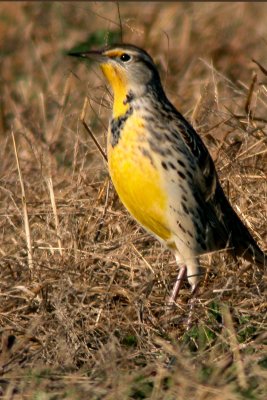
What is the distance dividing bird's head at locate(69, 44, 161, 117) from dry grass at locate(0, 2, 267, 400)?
1.20 feet

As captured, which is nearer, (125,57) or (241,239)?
(241,239)

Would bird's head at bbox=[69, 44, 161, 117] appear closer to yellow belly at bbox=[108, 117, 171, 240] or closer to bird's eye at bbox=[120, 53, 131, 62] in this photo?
bird's eye at bbox=[120, 53, 131, 62]

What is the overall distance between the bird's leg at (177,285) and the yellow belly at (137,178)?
0.25 metres

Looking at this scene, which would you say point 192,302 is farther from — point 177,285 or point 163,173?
point 163,173

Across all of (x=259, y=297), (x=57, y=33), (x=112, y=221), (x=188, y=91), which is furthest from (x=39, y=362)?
(x=57, y=33)

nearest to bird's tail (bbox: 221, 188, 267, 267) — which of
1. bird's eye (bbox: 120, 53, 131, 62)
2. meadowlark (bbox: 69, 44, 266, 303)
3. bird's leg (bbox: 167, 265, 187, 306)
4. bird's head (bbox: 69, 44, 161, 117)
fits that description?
meadowlark (bbox: 69, 44, 266, 303)

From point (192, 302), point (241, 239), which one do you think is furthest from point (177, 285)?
point (241, 239)

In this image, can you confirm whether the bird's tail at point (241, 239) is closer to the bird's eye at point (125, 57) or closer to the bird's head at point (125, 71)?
the bird's head at point (125, 71)

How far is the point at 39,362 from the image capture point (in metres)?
5.33

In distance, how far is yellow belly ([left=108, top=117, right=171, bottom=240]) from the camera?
605 cm

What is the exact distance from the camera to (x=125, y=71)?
644 centimetres

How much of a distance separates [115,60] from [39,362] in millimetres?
1809

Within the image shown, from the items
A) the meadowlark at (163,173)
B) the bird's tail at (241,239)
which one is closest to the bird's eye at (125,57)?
the meadowlark at (163,173)

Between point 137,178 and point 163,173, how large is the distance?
13 cm
